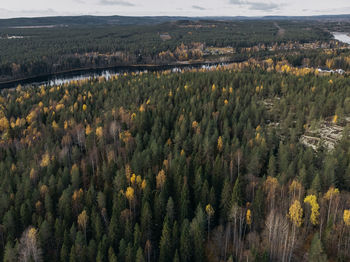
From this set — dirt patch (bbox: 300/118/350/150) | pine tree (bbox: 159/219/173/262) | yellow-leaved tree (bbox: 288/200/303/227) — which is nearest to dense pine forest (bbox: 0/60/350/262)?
pine tree (bbox: 159/219/173/262)

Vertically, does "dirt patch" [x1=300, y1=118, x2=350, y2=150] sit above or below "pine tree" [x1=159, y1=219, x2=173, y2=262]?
above

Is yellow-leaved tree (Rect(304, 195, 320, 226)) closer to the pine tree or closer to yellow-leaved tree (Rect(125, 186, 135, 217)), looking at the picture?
the pine tree

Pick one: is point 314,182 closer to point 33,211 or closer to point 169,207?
point 169,207

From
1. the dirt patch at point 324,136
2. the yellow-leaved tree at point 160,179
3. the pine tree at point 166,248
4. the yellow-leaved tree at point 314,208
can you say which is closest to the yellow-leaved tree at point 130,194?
the yellow-leaved tree at point 160,179

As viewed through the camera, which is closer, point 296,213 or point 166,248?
point 166,248

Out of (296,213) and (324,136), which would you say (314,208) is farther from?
(324,136)

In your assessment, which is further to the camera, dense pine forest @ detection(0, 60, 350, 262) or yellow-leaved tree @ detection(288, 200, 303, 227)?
yellow-leaved tree @ detection(288, 200, 303, 227)

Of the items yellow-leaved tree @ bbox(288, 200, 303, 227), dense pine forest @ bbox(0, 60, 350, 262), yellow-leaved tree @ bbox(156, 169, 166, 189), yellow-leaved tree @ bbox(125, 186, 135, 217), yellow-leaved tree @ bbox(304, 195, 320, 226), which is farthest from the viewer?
yellow-leaved tree @ bbox(156, 169, 166, 189)

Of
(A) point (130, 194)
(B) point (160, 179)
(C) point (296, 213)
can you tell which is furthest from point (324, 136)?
(A) point (130, 194)
